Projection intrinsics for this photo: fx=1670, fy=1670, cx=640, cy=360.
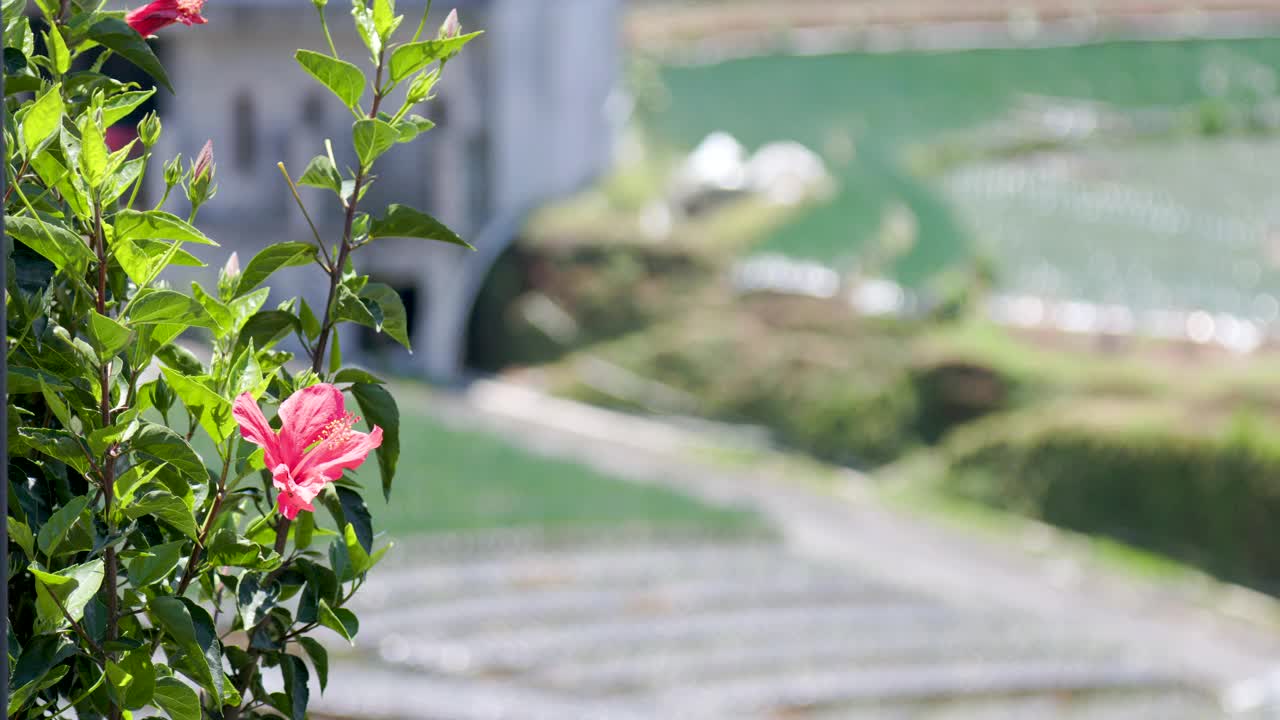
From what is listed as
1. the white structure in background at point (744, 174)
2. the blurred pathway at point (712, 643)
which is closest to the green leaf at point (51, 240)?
the blurred pathway at point (712, 643)

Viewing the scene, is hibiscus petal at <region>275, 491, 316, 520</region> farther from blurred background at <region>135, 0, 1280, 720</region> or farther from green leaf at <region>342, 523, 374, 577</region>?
blurred background at <region>135, 0, 1280, 720</region>

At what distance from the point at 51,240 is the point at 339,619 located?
1.74ft

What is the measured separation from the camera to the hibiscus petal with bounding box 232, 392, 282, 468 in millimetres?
1749

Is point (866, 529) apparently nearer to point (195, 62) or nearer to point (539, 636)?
point (539, 636)

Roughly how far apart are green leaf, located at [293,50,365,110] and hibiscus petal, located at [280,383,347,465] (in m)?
0.31

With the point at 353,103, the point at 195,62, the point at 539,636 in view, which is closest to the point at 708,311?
the point at 195,62

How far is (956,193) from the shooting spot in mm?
19094

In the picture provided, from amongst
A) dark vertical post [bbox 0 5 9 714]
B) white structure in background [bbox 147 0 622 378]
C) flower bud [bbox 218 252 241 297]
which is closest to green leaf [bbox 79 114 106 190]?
dark vertical post [bbox 0 5 9 714]

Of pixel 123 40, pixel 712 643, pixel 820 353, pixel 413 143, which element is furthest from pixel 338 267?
pixel 820 353

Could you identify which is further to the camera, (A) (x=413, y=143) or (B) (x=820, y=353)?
(B) (x=820, y=353)

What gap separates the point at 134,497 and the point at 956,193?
17.9 meters

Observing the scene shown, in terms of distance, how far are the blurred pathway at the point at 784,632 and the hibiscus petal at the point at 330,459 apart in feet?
13.9

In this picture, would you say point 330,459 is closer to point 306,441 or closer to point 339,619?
point 306,441

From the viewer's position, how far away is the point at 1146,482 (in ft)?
43.0
